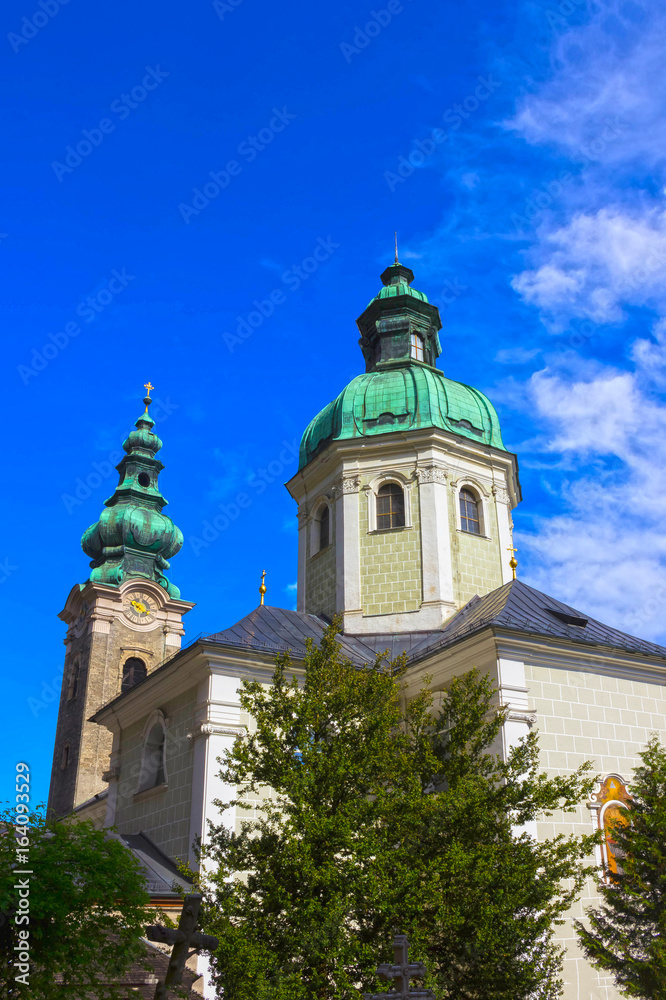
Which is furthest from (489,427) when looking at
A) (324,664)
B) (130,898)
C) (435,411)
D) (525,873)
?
(130,898)

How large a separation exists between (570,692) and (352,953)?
27.8 ft

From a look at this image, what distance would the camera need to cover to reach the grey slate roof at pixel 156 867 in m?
15.7

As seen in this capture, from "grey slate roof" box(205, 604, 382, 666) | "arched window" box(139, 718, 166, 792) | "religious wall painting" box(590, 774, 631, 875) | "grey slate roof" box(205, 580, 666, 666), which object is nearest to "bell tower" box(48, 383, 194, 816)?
"arched window" box(139, 718, 166, 792)

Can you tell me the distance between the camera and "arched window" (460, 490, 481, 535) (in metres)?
22.9

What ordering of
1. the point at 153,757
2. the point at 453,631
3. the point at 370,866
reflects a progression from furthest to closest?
1. the point at 153,757
2. the point at 453,631
3. the point at 370,866

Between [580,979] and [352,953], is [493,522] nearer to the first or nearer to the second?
[580,979]

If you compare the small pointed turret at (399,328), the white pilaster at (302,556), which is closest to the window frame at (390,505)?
the white pilaster at (302,556)

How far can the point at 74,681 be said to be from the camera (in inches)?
1630

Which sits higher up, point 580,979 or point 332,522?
point 332,522

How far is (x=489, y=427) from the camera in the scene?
24.4 m

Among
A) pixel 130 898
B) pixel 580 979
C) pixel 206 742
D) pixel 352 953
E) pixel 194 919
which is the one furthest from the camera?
pixel 206 742

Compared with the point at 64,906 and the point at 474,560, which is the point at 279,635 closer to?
the point at 474,560

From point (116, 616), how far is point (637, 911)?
31878 millimetres

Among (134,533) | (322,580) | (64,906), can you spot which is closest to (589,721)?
(322,580)
